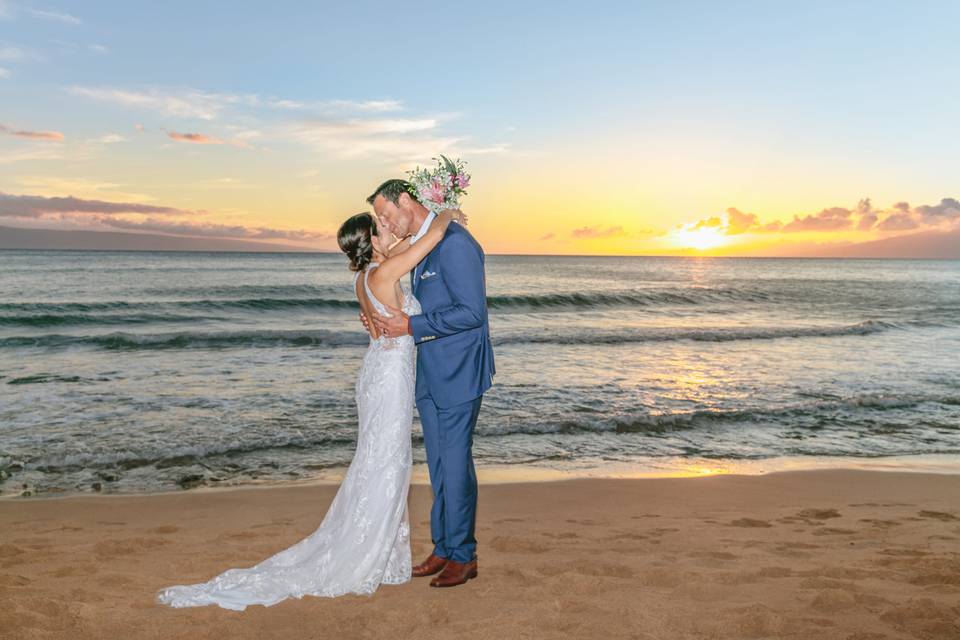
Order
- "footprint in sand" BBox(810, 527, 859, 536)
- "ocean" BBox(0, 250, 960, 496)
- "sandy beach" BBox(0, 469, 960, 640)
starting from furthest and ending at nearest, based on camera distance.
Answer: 1. "ocean" BBox(0, 250, 960, 496)
2. "footprint in sand" BBox(810, 527, 859, 536)
3. "sandy beach" BBox(0, 469, 960, 640)

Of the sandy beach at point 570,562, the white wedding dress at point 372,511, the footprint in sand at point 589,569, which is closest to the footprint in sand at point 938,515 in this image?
the sandy beach at point 570,562

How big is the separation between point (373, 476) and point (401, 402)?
0.46 metres

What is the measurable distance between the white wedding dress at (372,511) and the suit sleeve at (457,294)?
0.90 ft

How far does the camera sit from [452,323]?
4238 millimetres

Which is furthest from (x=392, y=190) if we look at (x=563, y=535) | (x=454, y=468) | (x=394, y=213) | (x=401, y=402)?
(x=563, y=535)

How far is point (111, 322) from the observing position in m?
23.5

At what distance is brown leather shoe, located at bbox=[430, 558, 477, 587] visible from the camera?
14.4 ft

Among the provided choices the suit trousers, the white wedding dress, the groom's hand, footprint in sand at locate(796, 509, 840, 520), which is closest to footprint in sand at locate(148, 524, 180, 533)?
the white wedding dress

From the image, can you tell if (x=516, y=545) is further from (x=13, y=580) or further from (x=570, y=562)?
(x=13, y=580)

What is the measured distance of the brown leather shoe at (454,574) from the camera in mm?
4387

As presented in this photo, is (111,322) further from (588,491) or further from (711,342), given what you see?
(588,491)

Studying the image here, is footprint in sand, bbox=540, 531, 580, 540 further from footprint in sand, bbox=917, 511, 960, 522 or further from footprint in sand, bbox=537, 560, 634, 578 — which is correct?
footprint in sand, bbox=917, 511, 960, 522

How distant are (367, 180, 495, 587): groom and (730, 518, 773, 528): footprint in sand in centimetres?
253

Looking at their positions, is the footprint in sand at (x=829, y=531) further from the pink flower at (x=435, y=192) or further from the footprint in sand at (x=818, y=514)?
the pink flower at (x=435, y=192)
